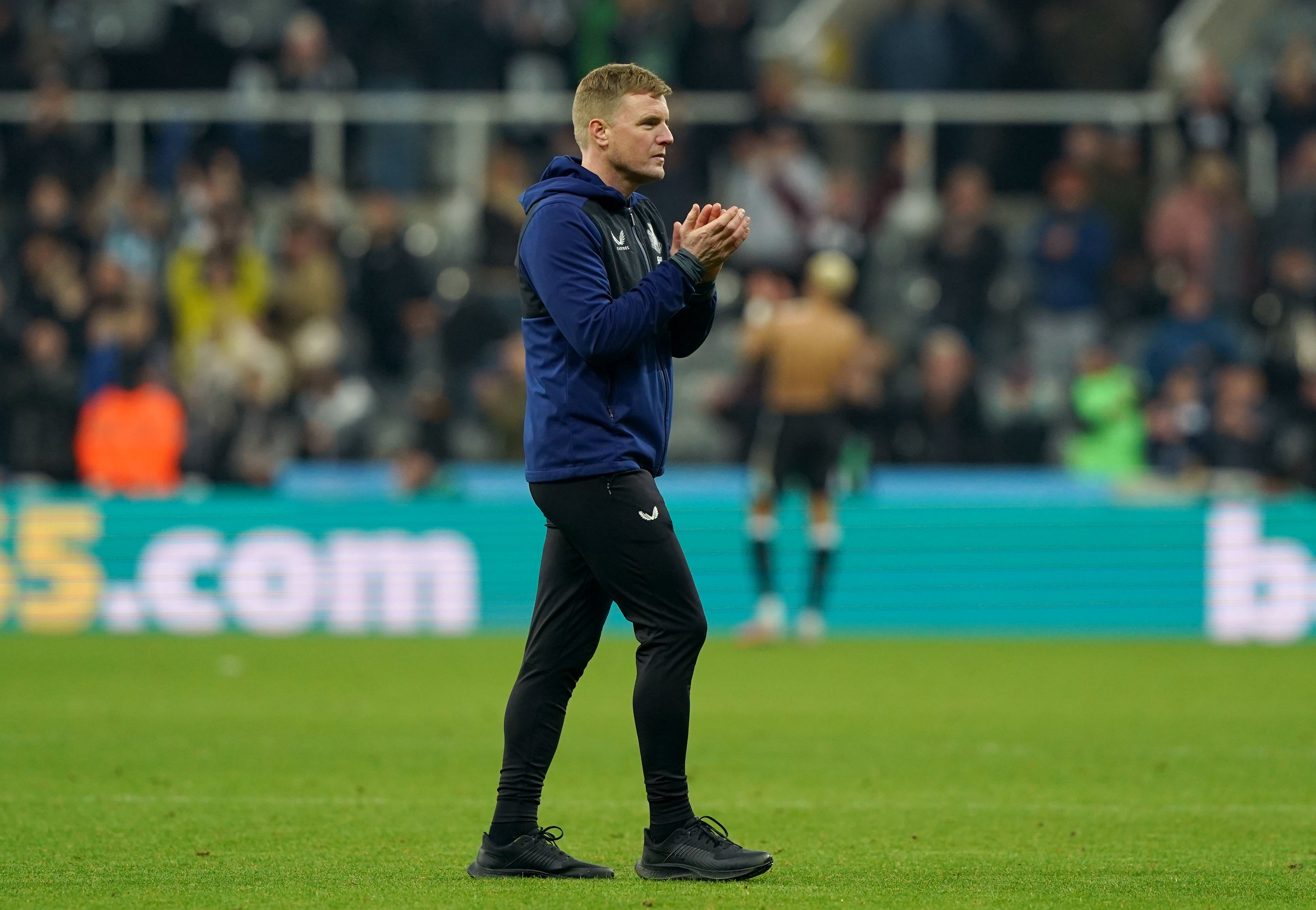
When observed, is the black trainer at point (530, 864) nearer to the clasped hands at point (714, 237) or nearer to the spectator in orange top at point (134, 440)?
the clasped hands at point (714, 237)

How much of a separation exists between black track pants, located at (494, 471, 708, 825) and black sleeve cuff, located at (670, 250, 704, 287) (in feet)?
1.84

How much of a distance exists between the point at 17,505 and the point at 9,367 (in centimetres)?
332

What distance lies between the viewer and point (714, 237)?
5801mm

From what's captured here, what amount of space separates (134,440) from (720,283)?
5.23 m

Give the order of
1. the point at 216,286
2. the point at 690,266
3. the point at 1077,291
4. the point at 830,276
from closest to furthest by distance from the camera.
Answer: the point at 690,266, the point at 830,276, the point at 1077,291, the point at 216,286

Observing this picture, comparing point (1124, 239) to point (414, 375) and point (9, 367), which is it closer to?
point (414, 375)

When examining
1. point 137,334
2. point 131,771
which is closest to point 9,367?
point 137,334

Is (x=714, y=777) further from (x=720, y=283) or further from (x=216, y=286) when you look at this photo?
(x=216, y=286)

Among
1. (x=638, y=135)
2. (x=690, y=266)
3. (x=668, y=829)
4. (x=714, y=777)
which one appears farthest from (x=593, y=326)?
(x=714, y=777)

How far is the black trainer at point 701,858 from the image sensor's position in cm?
585

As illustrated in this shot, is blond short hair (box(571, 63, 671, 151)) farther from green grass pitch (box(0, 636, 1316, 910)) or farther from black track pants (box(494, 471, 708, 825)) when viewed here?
green grass pitch (box(0, 636, 1316, 910))

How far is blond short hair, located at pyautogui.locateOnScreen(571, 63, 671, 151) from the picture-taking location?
19.5 feet

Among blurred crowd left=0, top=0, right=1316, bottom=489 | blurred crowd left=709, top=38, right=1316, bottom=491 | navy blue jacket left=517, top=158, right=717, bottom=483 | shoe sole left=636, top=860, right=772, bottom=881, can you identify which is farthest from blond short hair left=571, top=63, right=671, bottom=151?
blurred crowd left=709, top=38, right=1316, bottom=491

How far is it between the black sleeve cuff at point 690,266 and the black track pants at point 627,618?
0.56 meters
